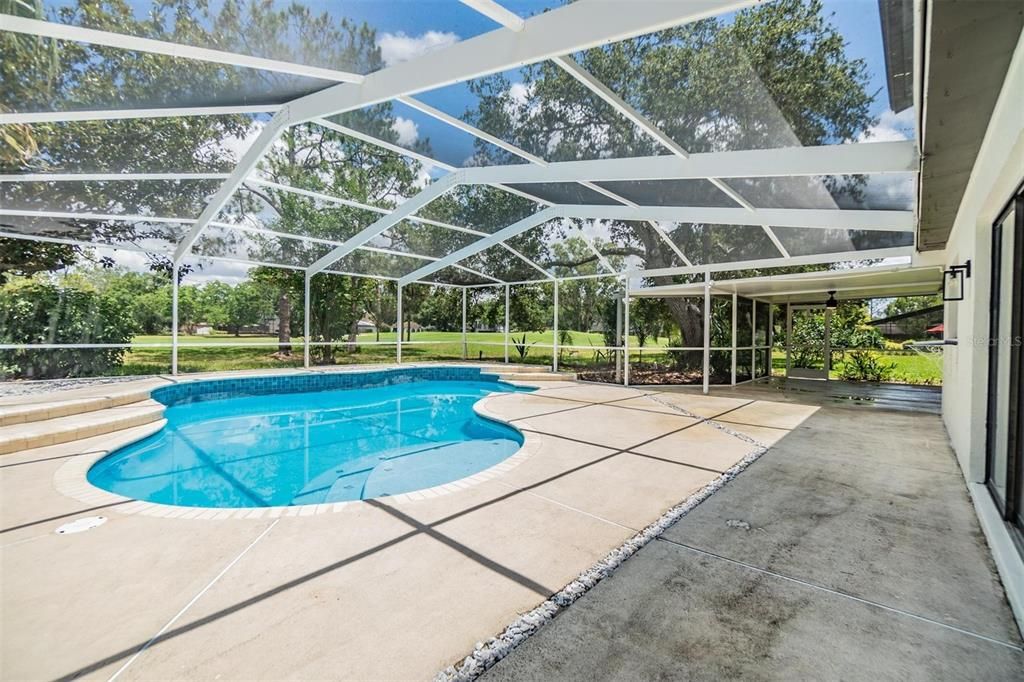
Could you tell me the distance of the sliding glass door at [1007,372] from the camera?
2.62 meters

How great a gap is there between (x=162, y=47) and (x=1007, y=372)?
678 centimetres

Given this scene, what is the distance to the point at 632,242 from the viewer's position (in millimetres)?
10953

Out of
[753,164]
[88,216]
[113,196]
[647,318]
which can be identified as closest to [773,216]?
[753,164]

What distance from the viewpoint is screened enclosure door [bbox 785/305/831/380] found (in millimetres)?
13066

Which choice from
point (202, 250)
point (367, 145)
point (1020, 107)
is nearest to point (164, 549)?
point (1020, 107)

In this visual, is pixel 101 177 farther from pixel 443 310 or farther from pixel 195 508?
pixel 443 310

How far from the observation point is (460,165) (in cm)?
684

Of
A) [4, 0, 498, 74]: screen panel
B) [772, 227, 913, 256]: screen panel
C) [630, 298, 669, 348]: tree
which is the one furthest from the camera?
[630, 298, 669, 348]: tree

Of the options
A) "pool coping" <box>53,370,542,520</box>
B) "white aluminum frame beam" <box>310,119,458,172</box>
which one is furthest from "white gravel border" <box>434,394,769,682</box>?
"white aluminum frame beam" <box>310,119,458,172</box>

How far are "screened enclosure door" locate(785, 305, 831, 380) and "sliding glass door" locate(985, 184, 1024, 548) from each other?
10.6 metres

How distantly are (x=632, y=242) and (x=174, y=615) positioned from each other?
1062 centimetres

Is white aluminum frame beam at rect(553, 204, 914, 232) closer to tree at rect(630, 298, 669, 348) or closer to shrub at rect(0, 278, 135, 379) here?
tree at rect(630, 298, 669, 348)

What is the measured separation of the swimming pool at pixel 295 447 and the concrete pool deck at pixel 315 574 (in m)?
1.03

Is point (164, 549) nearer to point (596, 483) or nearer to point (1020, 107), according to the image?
point (596, 483)
